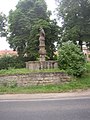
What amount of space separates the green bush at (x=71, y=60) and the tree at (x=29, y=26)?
11996mm

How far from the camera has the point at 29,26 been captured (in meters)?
36.3

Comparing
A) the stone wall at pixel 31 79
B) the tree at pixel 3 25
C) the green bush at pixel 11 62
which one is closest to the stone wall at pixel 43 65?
Answer: the stone wall at pixel 31 79

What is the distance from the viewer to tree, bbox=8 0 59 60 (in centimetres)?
3484

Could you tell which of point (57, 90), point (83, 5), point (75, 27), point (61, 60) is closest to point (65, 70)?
point (61, 60)

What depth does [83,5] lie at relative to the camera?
31.3 metres

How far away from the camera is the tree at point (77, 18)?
1195 inches

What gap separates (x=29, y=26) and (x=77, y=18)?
280 inches

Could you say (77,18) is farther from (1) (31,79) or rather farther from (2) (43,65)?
(1) (31,79)

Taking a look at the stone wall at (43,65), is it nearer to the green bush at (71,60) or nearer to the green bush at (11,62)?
the green bush at (71,60)

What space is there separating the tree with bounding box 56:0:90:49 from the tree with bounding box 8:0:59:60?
3.77 meters

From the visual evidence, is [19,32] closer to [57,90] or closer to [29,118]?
[57,90]

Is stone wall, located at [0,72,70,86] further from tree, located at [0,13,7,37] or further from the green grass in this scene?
tree, located at [0,13,7,37]

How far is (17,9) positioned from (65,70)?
63.1ft

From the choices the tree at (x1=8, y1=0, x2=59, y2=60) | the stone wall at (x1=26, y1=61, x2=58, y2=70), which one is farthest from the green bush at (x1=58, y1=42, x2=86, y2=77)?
the tree at (x1=8, y1=0, x2=59, y2=60)
